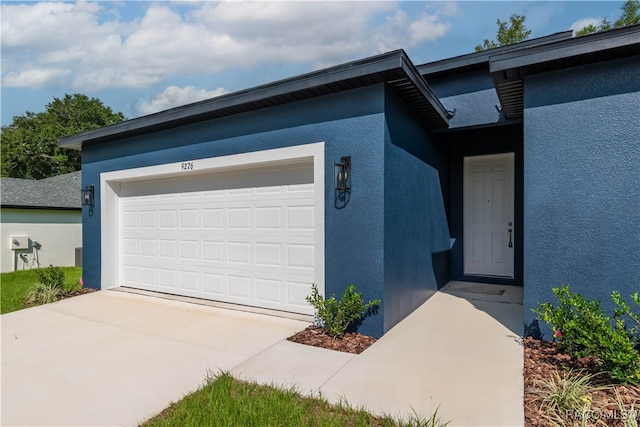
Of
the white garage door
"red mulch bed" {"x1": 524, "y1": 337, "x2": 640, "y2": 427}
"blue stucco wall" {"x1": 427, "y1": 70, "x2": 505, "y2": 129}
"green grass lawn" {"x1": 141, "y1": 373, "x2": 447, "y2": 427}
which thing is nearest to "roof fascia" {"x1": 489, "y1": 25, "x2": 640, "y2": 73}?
"blue stucco wall" {"x1": 427, "y1": 70, "x2": 505, "y2": 129}

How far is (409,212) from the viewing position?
206 inches

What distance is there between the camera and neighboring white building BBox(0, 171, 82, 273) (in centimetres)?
1138

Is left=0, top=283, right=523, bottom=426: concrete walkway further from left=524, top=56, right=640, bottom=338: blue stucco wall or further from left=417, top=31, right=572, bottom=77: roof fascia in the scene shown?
left=417, top=31, right=572, bottom=77: roof fascia

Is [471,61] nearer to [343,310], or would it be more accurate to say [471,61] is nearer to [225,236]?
[343,310]

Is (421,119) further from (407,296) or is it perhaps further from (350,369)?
(350,369)

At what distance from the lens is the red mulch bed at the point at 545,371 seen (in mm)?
2587

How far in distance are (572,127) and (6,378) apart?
634 cm

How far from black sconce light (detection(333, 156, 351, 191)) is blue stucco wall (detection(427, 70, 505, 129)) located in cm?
285

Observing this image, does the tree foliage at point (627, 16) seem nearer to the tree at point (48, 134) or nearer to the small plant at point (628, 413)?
the small plant at point (628, 413)

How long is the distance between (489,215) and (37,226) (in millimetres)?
13952

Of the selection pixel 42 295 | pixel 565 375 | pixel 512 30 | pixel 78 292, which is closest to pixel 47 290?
pixel 42 295

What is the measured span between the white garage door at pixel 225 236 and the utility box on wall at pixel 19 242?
6.42 m

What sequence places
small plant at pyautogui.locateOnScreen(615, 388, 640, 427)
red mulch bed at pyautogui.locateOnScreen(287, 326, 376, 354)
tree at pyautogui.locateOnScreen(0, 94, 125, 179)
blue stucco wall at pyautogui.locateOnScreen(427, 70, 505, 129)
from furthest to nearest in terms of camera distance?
tree at pyautogui.locateOnScreen(0, 94, 125, 179), blue stucco wall at pyautogui.locateOnScreen(427, 70, 505, 129), red mulch bed at pyautogui.locateOnScreen(287, 326, 376, 354), small plant at pyautogui.locateOnScreen(615, 388, 640, 427)

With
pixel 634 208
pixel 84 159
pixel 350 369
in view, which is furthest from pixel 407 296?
pixel 84 159
